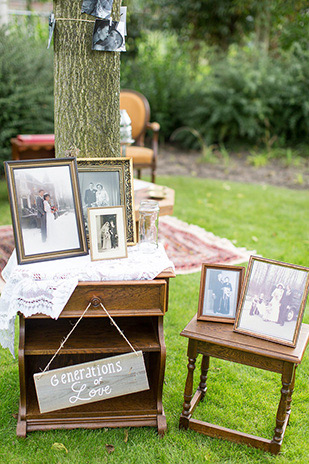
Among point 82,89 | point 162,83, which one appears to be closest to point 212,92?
point 162,83

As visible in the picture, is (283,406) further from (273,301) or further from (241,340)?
(273,301)

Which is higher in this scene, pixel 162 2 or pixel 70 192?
pixel 162 2

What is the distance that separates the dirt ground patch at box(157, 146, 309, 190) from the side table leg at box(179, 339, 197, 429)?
475cm

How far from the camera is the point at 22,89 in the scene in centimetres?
584

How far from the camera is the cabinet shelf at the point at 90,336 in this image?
6.81 feet

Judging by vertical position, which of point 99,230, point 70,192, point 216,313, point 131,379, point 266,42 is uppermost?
point 266,42

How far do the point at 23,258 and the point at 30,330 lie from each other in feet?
1.30

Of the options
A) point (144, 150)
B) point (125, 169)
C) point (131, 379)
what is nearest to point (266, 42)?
point (144, 150)

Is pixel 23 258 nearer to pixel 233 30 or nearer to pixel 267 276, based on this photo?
pixel 267 276

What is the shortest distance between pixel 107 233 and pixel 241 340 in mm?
741

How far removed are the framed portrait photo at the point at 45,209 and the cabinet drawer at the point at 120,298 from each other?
221 millimetres

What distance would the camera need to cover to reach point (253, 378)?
2537 millimetres

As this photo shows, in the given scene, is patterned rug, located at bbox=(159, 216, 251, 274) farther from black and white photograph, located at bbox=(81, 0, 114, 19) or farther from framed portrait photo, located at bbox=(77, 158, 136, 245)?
black and white photograph, located at bbox=(81, 0, 114, 19)

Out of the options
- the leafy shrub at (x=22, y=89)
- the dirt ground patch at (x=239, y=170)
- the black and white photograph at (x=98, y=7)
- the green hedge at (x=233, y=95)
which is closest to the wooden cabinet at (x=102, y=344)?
the black and white photograph at (x=98, y=7)
